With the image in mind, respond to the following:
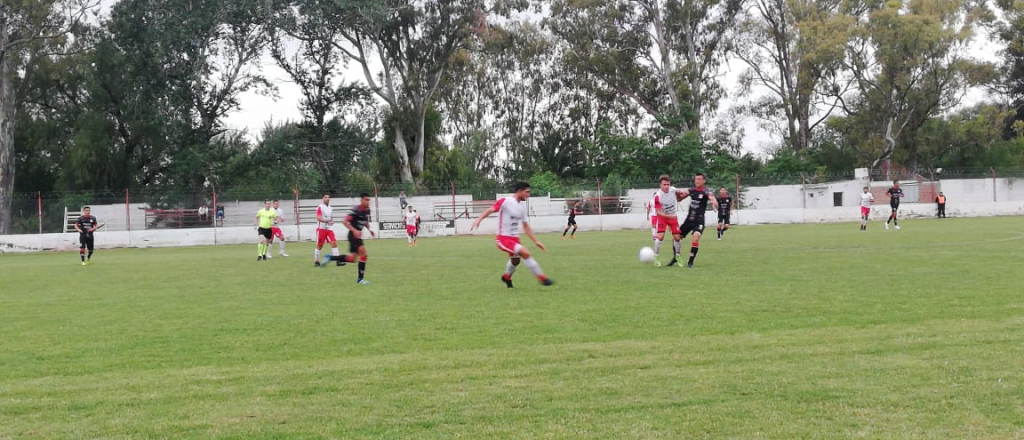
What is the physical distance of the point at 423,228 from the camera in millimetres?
43125

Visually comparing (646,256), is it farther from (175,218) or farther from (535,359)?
(175,218)

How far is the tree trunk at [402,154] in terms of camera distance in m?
58.5

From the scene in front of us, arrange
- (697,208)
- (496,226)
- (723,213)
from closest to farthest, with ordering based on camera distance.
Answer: (697,208) → (723,213) → (496,226)

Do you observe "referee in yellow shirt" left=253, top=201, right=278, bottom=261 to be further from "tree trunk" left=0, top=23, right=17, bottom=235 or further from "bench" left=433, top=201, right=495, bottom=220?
"tree trunk" left=0, top=23, right=17, bottom=235

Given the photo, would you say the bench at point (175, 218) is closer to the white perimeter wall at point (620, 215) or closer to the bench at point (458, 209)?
the white perimeter wall at point (620, 215)

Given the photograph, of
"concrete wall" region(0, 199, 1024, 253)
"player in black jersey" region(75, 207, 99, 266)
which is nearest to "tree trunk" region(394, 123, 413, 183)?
"concrete wall" region(0, 199, 1024, 253)

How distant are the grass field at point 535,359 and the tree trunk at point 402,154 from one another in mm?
43656

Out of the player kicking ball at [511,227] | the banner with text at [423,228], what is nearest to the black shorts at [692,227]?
the player kicking ball at [511,227]

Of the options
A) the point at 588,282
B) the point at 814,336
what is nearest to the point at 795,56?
the point at 588,282

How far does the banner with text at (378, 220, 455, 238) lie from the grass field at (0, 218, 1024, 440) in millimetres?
27662

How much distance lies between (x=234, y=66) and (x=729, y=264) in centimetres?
4235

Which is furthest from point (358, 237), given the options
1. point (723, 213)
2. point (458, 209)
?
point (458, 209)

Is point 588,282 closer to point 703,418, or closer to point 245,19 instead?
point 703,418

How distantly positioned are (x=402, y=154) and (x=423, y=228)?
16938 millimetres
